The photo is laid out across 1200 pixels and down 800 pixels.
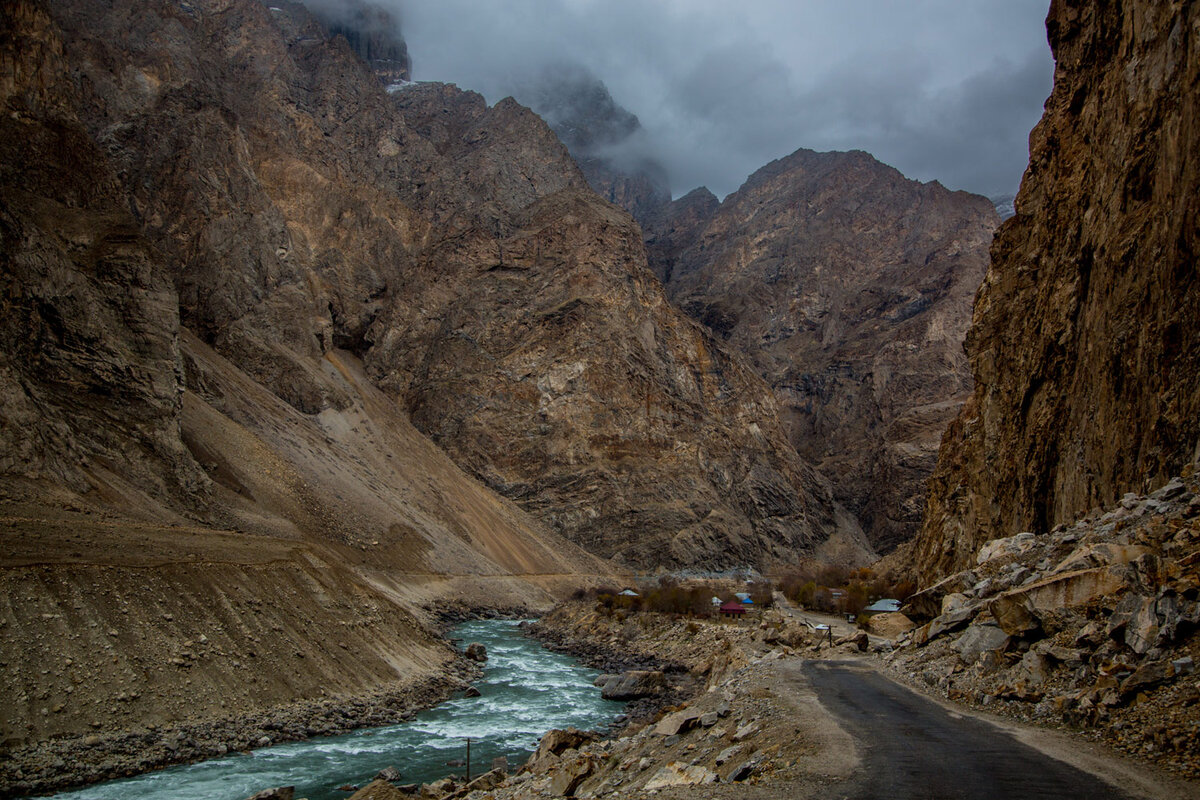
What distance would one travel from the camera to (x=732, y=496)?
348 ft

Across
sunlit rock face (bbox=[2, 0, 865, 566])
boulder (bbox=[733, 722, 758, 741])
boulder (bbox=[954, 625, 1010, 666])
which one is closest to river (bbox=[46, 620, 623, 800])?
boulder (bbox=[733, 722, 758, 741])

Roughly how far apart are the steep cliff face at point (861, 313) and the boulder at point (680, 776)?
10841 centimetres

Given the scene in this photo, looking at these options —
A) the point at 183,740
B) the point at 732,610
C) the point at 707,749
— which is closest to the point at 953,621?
the point at 707,749

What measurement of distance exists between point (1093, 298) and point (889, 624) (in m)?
17.5

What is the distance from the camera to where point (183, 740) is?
63.9 ft

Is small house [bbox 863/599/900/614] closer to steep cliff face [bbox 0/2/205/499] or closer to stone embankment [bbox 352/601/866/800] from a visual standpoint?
stone embankment [bbox 352/601/866/800]

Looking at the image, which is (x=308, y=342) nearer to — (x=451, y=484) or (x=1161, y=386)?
(x=451, y=484)

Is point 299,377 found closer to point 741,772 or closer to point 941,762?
point 741,772

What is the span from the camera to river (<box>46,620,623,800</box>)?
57.8 feet

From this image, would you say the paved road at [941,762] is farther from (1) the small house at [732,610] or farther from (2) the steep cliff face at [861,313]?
(2) the steep cliff face at [861,313]

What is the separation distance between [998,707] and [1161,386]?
33.3 feet

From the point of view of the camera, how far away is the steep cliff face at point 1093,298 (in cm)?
1680

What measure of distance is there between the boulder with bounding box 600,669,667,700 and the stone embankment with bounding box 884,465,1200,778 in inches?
624

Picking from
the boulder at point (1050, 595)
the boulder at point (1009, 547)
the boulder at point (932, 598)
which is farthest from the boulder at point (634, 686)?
the boulder at point (1050, 595)
